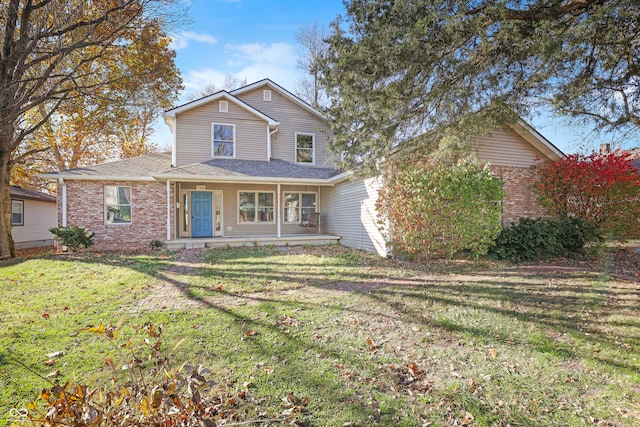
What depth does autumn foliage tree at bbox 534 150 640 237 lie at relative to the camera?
978 centimetres

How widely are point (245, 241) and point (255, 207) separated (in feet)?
7.97

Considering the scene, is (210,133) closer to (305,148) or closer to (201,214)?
(201,214)

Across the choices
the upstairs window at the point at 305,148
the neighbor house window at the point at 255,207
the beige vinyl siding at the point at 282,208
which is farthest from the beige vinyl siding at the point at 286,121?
the neighbor house window at the point at 255,207

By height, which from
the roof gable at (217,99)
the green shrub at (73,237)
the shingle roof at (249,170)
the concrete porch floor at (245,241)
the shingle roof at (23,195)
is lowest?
the concrete porch floor at (245,241)

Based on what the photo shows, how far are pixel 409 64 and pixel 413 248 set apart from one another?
4.75m

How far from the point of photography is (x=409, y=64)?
574 centimetres

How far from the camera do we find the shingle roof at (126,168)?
1209 cm

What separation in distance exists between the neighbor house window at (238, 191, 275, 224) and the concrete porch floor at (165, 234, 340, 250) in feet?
5.61

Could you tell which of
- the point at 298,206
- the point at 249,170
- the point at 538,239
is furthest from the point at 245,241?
the point at 538,239

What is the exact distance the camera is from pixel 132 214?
41.4ft

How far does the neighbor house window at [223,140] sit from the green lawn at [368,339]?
779 cm

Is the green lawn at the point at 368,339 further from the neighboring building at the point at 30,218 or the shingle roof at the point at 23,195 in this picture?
the neighboring building at the point at 30,218

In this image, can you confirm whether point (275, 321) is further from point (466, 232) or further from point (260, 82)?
point (260, 82)

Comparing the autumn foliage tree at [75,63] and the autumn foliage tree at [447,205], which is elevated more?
the autumn foliage tree at [75,63]
